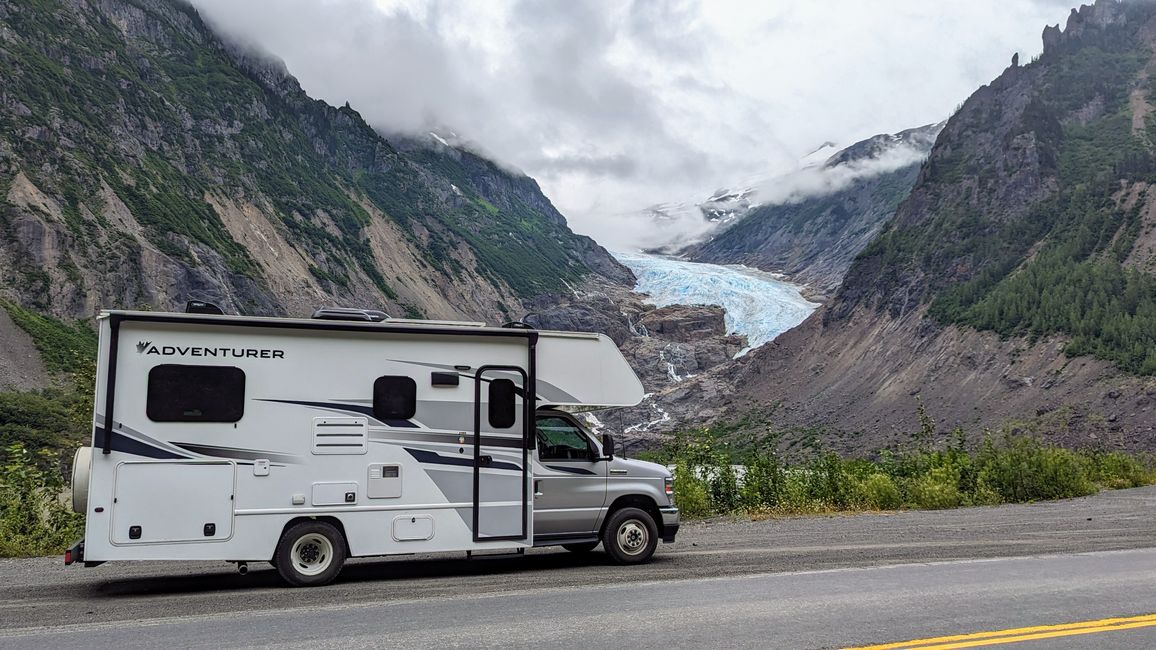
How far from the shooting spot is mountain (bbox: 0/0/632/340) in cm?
8850

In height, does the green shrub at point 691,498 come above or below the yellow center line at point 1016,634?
above

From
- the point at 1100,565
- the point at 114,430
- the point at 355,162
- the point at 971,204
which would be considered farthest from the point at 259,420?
the point at 355,162

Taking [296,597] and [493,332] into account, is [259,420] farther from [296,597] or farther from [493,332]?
[493,332]

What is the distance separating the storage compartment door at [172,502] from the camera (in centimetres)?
986

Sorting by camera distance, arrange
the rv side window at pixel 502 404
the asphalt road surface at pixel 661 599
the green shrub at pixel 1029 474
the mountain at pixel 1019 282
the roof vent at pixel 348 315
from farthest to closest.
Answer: the mountain at pixel 1019 282
the green shrub at pixel 1029 474
the rv side window at pixel 502 404
the roof vent at pixel 348 315
the asphalt road surface at pixel 661 599

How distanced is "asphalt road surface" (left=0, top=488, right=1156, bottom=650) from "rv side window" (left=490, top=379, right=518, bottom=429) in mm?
1946

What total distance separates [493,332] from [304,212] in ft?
443

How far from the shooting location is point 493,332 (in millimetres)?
11289

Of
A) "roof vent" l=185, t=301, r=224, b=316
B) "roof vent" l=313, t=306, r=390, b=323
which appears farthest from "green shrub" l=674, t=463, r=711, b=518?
"roof vent" l=185, t=301, r=224, b=316

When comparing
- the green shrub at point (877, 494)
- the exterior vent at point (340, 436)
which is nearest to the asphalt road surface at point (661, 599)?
the exterior vent at point (340, 436)

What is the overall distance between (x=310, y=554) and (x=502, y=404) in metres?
2.94

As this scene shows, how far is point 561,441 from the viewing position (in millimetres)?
11805

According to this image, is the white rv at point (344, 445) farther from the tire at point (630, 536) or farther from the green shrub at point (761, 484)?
the green shrub at point (761, 484)

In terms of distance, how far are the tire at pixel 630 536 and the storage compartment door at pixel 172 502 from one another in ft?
15.8
